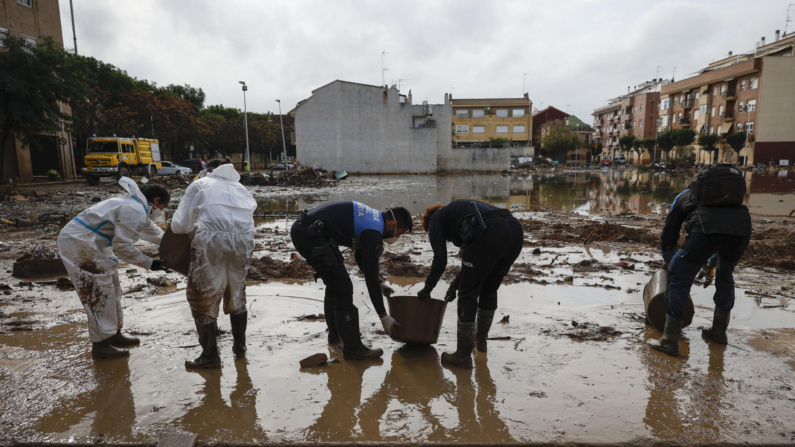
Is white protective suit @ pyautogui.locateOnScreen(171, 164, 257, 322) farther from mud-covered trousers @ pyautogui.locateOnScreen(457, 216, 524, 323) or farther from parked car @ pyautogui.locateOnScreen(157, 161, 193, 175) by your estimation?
parked car @ pyautogui.locateOnScreen(157, 161, 193, 175)

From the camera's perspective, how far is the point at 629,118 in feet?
245

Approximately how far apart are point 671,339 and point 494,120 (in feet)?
213

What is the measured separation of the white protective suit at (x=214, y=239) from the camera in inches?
131

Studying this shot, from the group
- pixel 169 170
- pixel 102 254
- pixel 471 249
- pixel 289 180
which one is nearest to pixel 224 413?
pixel 102 254

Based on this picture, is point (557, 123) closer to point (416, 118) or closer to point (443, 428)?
point (416, 118)

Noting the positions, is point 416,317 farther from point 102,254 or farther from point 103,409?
point 102,254

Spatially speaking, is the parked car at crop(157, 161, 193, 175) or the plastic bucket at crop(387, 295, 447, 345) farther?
the parked car at crop(157, 161, 193, 175)

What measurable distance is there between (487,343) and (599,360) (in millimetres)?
909

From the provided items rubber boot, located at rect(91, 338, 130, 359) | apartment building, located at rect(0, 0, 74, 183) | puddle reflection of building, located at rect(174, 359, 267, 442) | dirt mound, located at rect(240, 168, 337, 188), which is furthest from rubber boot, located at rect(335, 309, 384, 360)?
apartment building, located at rect(0, 0, 74, 183)

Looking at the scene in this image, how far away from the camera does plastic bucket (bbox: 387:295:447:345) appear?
3650 mm

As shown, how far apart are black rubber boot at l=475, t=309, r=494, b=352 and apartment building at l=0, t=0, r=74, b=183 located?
2550 centimetres

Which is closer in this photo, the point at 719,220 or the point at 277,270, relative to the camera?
the point at 719,220

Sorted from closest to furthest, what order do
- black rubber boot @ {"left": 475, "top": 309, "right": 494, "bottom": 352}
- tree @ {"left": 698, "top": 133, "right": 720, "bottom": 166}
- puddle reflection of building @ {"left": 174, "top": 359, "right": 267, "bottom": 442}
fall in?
puddle reflection of building @ {"left": 174, "top": 359, "right": 267, "bottom": 442} → black rubber boot @ {"left": 475, "top": 309, "right": 494, "bottom": 352} → tree @ {"left": 698, "top": 133, "right": 720, "bottom": 166}

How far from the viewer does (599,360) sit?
363 cm
